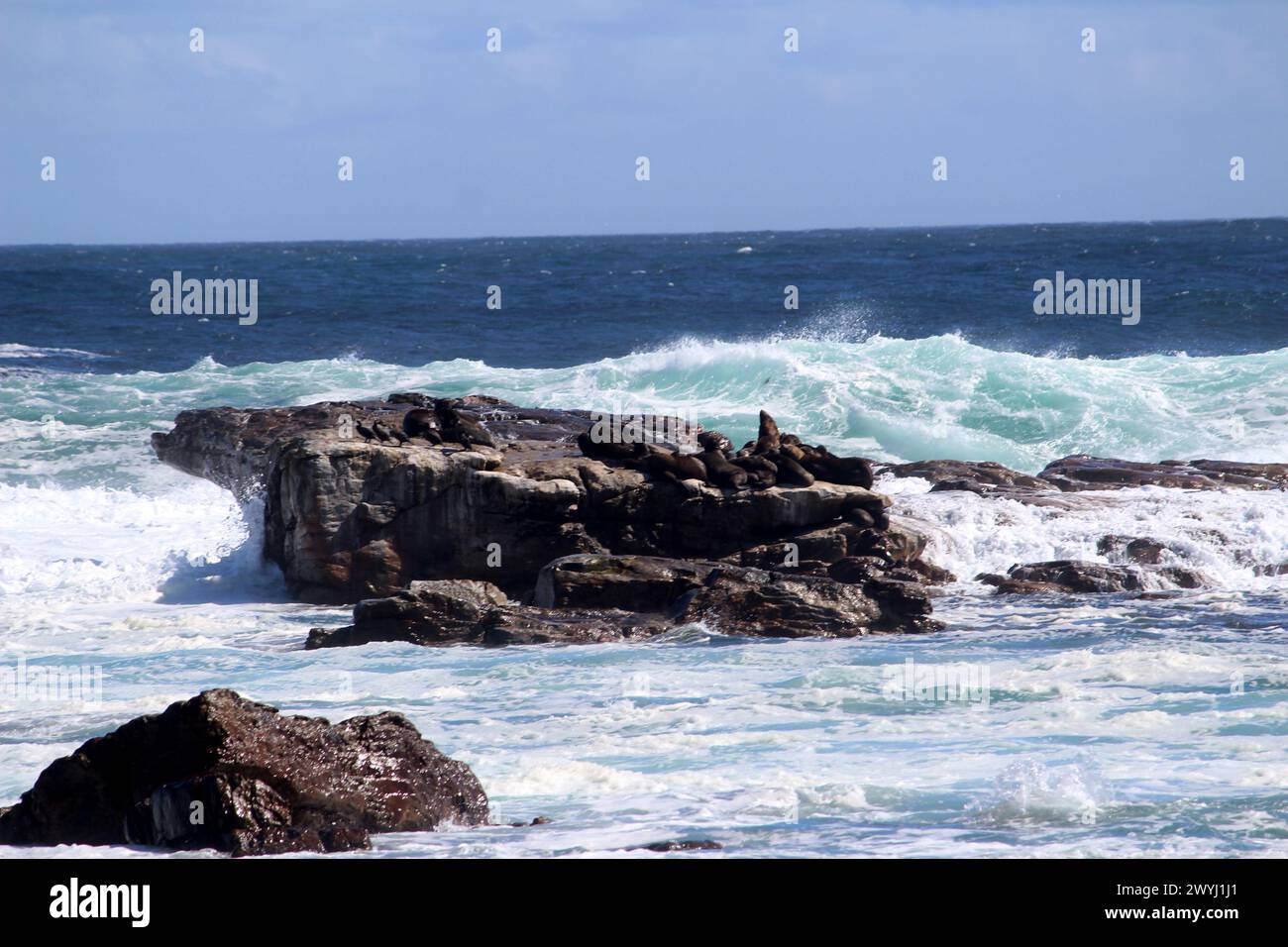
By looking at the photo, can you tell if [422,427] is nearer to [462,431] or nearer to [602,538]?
[462,431]

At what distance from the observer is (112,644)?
12422mm

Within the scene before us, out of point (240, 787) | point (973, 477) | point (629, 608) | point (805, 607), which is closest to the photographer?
point (240, 787)

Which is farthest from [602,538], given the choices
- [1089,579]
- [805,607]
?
[1089,579]

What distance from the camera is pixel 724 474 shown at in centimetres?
1413

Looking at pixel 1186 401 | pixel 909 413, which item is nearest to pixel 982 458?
pixel 909 413

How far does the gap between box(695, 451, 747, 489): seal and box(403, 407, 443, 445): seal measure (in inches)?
106

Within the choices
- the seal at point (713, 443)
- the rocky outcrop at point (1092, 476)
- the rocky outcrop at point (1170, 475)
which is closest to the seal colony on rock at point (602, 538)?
the seal at point (713, 443)

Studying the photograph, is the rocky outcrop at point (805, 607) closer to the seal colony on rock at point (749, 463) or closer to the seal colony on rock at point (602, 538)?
the seal colony on rock at point (602, 538)

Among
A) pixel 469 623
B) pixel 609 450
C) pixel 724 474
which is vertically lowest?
pixel 469 623

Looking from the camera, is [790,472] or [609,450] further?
[609,450]

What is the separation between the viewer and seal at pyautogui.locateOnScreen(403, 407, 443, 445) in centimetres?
1499

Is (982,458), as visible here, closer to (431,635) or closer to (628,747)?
(431,635)

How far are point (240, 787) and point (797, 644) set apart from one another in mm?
5818

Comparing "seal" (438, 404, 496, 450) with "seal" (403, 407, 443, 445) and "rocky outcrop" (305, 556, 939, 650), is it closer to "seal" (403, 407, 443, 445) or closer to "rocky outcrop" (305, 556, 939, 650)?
"seal" (403, 407, 443, 445)
